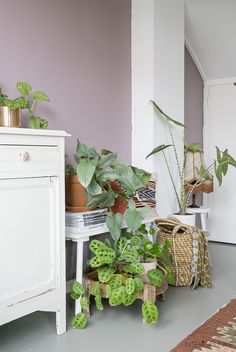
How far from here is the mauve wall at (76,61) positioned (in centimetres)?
220

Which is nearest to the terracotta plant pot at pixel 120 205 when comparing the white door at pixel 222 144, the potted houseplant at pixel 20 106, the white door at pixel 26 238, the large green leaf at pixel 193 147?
the white door at pixel 26 238

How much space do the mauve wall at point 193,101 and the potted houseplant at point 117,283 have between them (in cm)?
208

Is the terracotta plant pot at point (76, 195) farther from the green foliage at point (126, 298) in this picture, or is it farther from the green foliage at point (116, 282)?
the green foliage at point (126, 298)

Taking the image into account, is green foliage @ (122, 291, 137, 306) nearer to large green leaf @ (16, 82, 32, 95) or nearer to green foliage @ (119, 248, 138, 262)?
green foliage @ (119, 248, 138, 262)

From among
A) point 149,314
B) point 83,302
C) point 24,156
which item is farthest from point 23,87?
point 149,314

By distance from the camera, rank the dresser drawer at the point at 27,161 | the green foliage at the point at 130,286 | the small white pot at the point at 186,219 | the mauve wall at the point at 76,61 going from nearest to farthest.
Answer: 1. the dresser drawer at the point at 27,161
2. the green foliage at the point at 130,286
3. the mauve wall at the point at 76,61
4. the small white pot at the point at 186,219

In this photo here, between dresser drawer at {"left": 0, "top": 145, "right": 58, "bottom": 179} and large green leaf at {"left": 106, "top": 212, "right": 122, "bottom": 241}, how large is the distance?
429 mm

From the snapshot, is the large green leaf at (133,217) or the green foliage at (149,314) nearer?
the green foliage at (149,314)

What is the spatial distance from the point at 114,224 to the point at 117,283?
0.32m

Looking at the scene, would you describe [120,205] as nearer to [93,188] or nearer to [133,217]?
[133,217]

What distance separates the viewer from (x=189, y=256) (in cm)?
265

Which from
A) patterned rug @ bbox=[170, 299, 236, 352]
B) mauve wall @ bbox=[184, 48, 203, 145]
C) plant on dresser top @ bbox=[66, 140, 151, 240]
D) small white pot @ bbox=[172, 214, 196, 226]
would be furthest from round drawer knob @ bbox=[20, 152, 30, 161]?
mauve wall @ bbox=[184, 48, 203, 145]

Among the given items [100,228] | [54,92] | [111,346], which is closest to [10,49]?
[54,92]

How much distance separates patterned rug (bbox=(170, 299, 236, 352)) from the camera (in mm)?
1774
